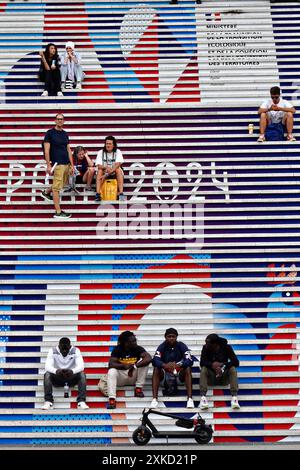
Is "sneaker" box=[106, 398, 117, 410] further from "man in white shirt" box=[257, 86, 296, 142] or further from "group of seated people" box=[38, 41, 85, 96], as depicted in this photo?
"group of seated people" box=[38, 41, 85, 96]

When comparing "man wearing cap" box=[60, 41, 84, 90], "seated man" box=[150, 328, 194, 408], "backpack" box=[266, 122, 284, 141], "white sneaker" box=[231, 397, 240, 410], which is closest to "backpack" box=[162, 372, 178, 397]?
"seated man" box=[150, 328, 194, 408]

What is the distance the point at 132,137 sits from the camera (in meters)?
15.6

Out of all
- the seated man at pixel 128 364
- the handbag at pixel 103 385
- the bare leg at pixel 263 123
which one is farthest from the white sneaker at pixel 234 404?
the bare leg at pixel 263 123

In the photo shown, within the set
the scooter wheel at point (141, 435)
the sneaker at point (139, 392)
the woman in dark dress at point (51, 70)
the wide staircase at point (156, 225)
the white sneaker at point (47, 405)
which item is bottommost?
the scooter wheel at point (141, 435)

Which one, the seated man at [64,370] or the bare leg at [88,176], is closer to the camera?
the seated man at [64,370]

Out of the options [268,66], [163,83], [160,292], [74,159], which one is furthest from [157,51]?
[160,292]

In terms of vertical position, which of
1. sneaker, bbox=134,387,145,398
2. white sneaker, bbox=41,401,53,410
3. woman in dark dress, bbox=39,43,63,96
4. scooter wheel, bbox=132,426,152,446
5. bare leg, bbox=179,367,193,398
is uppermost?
woman in dark dress, bbox=39,43,63,96

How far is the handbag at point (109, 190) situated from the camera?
14.4 meters

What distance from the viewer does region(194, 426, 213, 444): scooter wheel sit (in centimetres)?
1107

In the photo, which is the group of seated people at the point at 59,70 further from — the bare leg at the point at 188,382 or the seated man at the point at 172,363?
the bare leg at the point at 188,382

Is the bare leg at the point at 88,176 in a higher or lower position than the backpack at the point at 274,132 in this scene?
lower

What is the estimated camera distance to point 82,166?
14664 millimetres

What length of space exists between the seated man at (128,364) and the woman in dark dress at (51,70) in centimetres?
633

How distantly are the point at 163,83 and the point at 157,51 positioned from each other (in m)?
1.18
